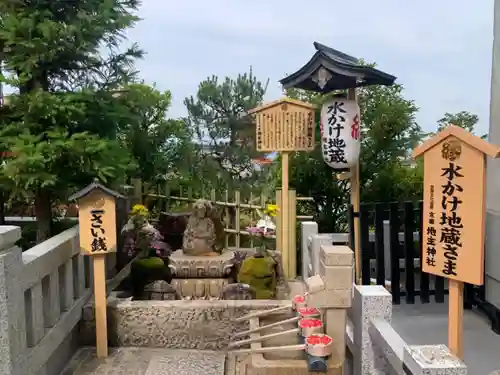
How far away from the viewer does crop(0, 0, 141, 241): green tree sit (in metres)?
5.63

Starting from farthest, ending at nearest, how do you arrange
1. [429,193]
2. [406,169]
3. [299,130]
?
1. [406,169]
2. [299,130]
3. [429,193]

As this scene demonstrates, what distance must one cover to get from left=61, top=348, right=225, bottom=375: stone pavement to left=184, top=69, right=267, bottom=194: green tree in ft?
24.8

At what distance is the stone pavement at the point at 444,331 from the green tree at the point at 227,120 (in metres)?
7.09

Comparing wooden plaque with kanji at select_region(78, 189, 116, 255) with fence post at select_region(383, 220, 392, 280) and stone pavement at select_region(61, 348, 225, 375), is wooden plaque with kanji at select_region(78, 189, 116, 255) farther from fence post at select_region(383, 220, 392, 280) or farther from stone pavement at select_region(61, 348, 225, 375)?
fence post at select_region(383, 220, 392, 280)

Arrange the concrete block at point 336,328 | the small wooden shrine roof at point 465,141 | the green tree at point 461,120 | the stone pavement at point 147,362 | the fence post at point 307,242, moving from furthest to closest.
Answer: the green tree at point 461,120 < the fence post at point 307,242 < the stone pavement at point 147,362 < the concrete block at point 336,328 < the small wooden shrine roof at point 465,141

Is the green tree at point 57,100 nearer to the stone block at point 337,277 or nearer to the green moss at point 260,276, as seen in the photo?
the green moss at point 260,276

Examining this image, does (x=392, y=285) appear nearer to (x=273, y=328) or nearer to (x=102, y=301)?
(x=273, y=328)

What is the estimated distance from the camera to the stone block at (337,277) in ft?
13.9

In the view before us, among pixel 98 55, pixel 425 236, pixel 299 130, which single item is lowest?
pixel 425 236

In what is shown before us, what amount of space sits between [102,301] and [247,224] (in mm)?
4595

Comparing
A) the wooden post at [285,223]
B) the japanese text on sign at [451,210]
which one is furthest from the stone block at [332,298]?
the wooden post at [285,223]

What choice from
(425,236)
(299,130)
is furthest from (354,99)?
(425,236)

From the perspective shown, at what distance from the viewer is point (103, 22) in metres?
A: 6.21

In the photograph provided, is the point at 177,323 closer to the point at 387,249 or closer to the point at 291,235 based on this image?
the point at 291,235
